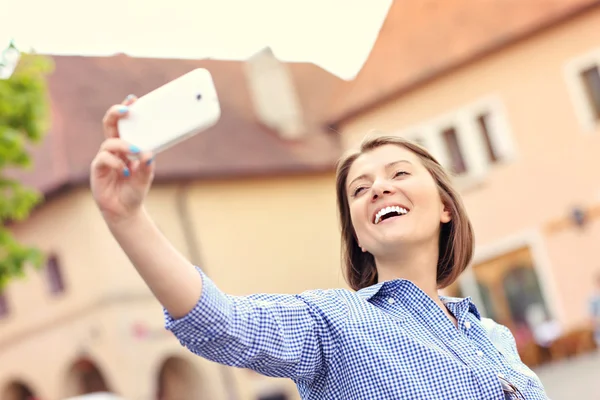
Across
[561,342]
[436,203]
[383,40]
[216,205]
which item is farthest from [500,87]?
[436,203]

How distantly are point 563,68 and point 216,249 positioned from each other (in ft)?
26.8

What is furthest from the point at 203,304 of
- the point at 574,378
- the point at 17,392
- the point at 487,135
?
the point at 17,392

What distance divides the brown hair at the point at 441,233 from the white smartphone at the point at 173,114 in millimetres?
932

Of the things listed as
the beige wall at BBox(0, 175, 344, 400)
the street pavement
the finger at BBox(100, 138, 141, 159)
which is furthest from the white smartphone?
the beige wall at BBox(0, 175, 344, 400)

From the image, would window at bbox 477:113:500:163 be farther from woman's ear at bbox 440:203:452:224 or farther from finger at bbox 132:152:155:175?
finger at bbox 132:152:155:175

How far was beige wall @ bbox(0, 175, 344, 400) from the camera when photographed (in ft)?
67.7

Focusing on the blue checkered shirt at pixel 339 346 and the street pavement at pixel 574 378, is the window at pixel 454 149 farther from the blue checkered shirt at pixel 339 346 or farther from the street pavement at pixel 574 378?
the blue checkered shirt at pixel 339 346

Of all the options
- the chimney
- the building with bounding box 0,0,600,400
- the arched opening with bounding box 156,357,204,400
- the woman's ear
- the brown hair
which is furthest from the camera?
the chimney

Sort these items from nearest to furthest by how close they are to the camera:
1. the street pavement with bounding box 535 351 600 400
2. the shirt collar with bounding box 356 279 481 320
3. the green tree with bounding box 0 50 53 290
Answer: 1. the shirt collar with bounding box 356 279 481 320
2. the green tree with bounding box 0 50 53 290
3. the street pavement with bounding box 535 351 600 400

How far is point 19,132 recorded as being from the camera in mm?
10000

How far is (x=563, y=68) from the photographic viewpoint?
1953 cm

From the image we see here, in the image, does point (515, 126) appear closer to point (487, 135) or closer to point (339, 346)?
point (487, 135)

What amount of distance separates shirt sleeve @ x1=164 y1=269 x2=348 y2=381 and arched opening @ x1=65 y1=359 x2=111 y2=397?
2009cm

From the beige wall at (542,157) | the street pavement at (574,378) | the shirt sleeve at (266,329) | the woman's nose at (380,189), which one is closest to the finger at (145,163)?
the shirt sleeve at (266,329)
